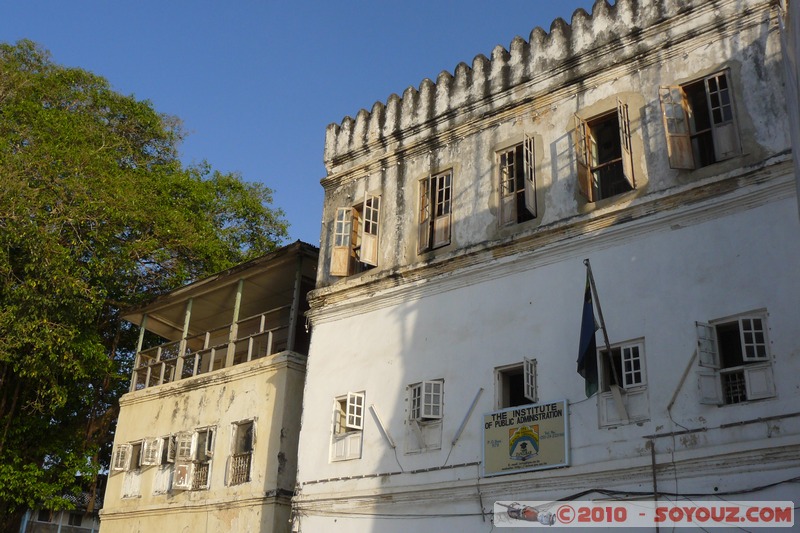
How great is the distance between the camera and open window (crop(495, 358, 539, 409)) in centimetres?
1189

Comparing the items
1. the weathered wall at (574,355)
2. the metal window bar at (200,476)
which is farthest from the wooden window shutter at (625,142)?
the metal window bar at (200,476)

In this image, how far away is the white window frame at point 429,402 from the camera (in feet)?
42.0

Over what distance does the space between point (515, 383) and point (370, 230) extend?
4327 mm

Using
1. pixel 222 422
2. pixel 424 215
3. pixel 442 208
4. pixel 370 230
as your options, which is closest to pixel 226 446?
pixel 222 422

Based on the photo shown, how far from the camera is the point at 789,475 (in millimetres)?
9164

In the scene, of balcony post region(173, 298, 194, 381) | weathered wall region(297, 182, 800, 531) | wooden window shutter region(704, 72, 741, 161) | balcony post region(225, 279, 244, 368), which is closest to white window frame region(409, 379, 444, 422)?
weathered wall region(297, 182, 800, 531)

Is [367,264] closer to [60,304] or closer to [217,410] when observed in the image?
[217,410]

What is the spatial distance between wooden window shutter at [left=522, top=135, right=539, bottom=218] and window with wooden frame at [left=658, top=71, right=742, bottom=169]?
221 cm

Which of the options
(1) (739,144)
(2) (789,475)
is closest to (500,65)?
(1) (739,144)

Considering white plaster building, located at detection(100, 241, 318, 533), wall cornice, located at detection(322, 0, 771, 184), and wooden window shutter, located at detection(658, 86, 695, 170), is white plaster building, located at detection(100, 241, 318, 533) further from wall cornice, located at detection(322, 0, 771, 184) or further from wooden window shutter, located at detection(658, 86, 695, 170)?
wooden window shutter, located at detection(658, 86, 695, 170)

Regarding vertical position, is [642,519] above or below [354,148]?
below

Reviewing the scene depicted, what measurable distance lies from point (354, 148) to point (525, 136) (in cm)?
414

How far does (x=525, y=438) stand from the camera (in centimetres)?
1166

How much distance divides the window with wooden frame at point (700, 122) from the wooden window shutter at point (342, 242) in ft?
20.6
